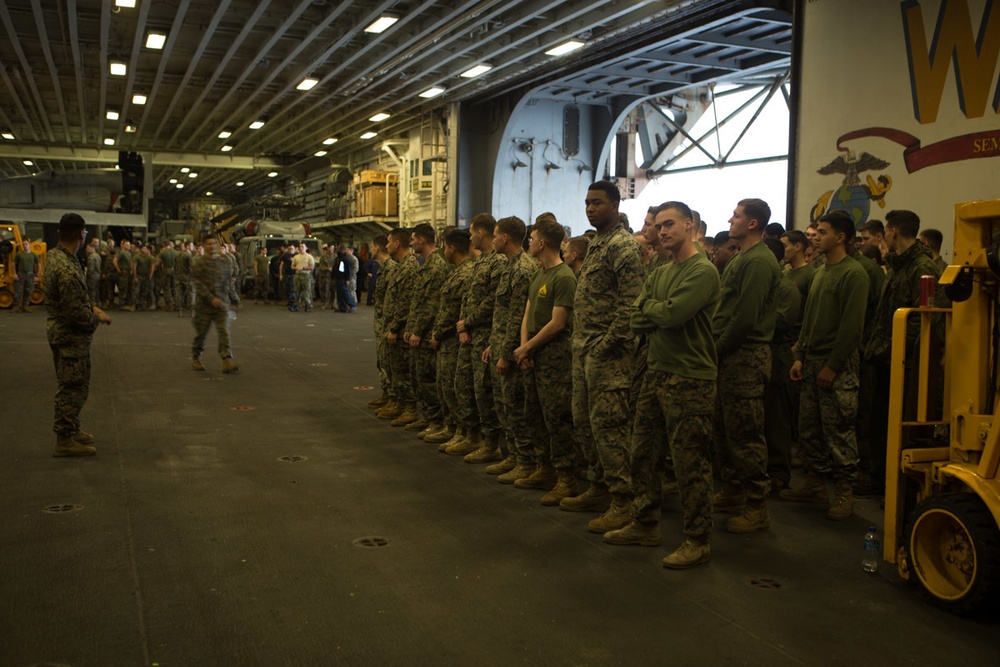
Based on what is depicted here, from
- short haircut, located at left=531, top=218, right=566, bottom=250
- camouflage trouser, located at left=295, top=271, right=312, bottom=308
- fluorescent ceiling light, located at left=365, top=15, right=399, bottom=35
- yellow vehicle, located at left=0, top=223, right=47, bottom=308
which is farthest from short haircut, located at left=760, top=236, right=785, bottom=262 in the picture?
yellow vehicle, located at left=0, top=223, right=47, bottom=308

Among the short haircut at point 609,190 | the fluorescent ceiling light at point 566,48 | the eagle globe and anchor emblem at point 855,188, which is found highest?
the fluorescent ceiling light at point 566,48

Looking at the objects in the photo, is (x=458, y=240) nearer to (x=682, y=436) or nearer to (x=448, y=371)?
(x=448, y=371)

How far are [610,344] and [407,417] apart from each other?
3.33 metres

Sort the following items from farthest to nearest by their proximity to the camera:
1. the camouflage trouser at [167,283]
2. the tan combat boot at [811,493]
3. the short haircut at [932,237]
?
the camouflage trouser at [167,283], the short haircut at [932,237], the tan combat boot at [811,493]

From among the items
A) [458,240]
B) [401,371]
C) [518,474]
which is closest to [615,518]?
[518,474]

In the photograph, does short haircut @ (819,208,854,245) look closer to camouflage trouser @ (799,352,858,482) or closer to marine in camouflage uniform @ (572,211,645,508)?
camouflage trouser @ (799,352,858,482)

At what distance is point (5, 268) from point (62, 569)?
17137 millimetres

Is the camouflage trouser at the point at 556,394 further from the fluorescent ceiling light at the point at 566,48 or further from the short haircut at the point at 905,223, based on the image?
the fluorescent ceiling light at the point at 566,48

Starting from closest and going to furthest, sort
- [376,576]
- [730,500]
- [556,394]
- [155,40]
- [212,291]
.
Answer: [376,576] < [730,500] < [556,394] < [212,291] < [155,40]

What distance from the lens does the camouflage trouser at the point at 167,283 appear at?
20.5 m

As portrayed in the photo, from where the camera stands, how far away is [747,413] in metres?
4.77

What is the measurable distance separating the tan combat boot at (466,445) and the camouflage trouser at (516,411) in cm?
84

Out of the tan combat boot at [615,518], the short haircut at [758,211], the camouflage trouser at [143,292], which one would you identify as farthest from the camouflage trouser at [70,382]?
the camouflage trouser at [143,292]

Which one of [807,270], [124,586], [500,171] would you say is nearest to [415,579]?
[124,586]
